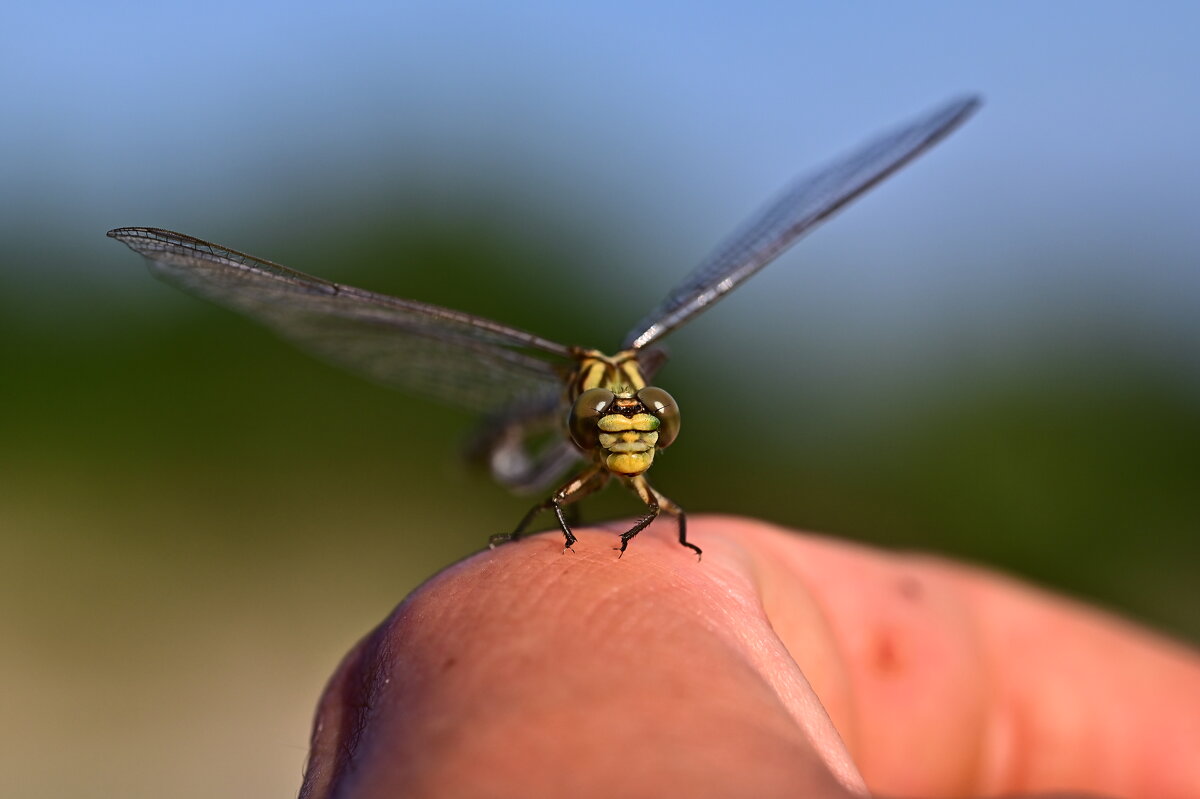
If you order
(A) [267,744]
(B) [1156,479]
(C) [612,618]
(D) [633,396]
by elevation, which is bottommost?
(A) [267,744]

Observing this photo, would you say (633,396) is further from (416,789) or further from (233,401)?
(233,401)

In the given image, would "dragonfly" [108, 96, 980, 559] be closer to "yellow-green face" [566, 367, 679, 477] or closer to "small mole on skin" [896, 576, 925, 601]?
"yellow-green face" [566, 367, 679, 477]

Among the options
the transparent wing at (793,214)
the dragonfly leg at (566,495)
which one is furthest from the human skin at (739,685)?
the transparent wing at (793,214)

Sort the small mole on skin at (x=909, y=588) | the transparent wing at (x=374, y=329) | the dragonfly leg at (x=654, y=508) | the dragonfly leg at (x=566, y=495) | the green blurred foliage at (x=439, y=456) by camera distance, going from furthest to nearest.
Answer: the green blurred foliage at (x=439, y=456) < the small mole on skin at (x=909, y=588) < the transparent wing at (x=374, y=329) < the dragonfly leg at (x=566, y=495) < the dragonfly leg at (x=654, y=508)

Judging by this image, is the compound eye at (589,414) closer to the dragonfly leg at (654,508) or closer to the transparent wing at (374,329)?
the dragonfly leg at (654,508)

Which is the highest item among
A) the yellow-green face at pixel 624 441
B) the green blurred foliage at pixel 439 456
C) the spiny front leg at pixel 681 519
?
the yellow-green face at pixel 624 441

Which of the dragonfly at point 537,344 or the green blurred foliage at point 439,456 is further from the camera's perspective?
the green blurred foliage at point 439,456

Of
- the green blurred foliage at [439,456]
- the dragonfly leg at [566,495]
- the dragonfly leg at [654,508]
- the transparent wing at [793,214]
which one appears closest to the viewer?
the dragonfly leg at [654,508]

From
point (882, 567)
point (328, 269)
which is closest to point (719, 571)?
point (882, 567)
